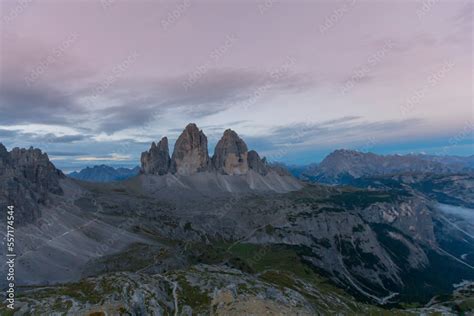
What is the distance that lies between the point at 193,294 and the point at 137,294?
23.2 metres

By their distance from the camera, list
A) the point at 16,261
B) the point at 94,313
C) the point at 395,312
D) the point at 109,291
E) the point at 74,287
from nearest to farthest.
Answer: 1. the point at 94,313
2. the point at 109,291
3. the point at 74,287
4. the point at 395,312
5. the point at 16,261

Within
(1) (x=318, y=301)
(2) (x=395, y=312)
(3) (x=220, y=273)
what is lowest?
(2) (x=395, y=312)

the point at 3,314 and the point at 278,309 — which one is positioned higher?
the point at 3,314

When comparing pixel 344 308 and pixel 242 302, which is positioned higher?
pixel 242 302

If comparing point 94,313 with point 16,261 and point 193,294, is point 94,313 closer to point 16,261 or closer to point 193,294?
point 193,294

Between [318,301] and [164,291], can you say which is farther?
[318,301]

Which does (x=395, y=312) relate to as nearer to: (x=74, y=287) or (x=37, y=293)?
(x=74, y=287)

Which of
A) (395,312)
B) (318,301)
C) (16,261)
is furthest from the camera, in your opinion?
(16,261)

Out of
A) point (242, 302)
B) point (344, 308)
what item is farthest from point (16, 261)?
point (344, 308)

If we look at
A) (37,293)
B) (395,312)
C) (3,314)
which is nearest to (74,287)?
(37,293)

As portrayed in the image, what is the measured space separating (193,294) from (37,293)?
223 ft

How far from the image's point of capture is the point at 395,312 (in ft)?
604

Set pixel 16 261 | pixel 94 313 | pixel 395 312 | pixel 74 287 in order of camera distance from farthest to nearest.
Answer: pixel 16 261 → pixel 395 312 → pixel 74 287 → pixel 94 313

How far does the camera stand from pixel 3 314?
12206cm
